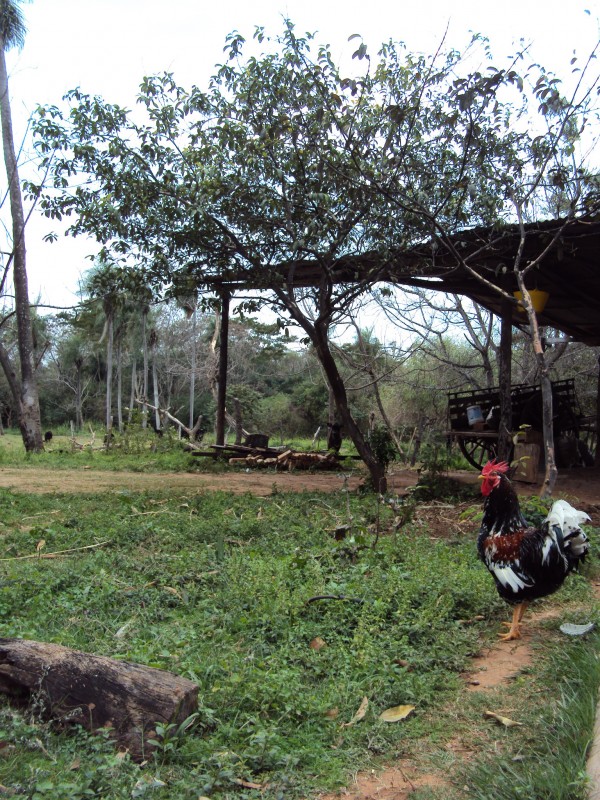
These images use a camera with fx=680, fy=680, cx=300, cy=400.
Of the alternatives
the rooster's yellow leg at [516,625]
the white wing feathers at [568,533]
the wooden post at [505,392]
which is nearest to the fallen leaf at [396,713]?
the rooster's yellow leg at [516,625]

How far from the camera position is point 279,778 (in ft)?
8.84

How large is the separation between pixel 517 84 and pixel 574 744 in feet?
21.7

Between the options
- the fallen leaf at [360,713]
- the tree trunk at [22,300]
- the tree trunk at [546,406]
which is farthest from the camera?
the tree trunk at [22,300]

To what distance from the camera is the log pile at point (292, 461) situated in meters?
14.8

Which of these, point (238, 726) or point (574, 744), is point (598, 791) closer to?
point (574, 744)

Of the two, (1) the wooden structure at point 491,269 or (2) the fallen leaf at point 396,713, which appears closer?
(2) the fallen leaf at point 396,713

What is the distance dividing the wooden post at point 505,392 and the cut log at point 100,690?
8249 millimetres

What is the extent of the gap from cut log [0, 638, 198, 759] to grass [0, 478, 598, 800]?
3.5 inches

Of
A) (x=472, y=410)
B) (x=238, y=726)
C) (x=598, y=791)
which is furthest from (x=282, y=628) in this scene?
(x=472, y=410)

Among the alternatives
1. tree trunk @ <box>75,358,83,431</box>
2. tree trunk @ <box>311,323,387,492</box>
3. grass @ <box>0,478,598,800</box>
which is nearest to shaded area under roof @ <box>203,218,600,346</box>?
tree trunk @ <box>311,323,387,492</box>

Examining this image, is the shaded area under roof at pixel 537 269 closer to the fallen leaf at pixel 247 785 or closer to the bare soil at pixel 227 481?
the bare soil at pixel 227 481

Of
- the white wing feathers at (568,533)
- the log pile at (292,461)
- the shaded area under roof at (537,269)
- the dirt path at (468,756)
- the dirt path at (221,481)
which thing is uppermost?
the shaded area under roof at (537,269)

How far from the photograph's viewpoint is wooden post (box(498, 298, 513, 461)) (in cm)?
1051

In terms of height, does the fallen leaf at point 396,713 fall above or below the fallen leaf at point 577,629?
below
